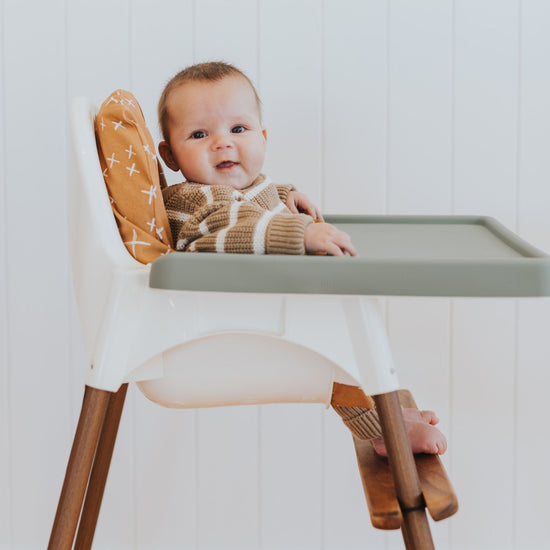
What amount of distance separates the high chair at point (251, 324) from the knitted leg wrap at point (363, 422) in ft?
0.38

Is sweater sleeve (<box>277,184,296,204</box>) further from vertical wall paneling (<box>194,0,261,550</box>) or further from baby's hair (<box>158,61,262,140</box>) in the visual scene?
vertical wall paneling (<box>194,0,261,550</box>)

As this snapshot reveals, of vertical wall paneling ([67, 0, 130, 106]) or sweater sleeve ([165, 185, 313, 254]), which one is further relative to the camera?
vertical wall paneling ([67, 0, 130, 106])

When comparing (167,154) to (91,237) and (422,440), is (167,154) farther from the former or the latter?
(422,440)

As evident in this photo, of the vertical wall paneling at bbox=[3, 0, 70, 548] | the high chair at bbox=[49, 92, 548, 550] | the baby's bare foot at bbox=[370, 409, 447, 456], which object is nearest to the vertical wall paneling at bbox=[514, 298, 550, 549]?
the baby's bare foot at bbox=[370, 409, 447, 456]

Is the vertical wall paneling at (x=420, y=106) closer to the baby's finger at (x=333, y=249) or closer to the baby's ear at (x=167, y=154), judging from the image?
the baby's ear at (x=167, y=154)

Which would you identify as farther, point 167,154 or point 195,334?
point 167,154

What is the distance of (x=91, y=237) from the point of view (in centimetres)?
78

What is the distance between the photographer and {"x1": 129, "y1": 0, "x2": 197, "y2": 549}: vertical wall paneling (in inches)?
53.8

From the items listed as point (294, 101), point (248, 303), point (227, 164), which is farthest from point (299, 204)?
point (248, 303)

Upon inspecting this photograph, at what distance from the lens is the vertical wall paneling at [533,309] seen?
136 cm

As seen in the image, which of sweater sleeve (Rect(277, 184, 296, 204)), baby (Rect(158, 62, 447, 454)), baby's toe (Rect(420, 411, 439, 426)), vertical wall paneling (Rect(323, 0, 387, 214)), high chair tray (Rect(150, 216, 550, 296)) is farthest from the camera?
vertical wall paneling (Rect(323, 0, 387, 214))

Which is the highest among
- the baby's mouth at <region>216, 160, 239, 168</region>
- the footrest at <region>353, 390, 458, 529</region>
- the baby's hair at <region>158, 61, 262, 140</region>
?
the baby's hair at <region>158, 61, 262, 140</region>

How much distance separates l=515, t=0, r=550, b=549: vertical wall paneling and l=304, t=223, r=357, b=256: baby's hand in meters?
0.76

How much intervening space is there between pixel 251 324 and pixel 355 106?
76cm
